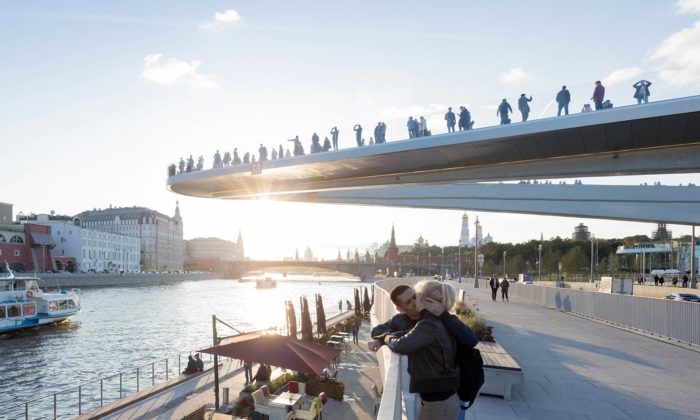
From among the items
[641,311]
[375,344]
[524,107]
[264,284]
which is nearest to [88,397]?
[375,344]

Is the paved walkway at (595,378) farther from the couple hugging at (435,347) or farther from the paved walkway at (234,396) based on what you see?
the paved walkway at (234,396)

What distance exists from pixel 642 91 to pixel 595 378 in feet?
56.6

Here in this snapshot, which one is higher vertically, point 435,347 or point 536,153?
point 536,153

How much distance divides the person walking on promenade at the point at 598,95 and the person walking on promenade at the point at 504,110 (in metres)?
4.00

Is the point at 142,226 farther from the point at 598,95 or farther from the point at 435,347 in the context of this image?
the point at 435,347

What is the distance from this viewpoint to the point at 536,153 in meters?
26.1

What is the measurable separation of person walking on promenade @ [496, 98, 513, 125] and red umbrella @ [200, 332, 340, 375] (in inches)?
734

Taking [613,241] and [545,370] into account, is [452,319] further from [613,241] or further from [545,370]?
[613,241]

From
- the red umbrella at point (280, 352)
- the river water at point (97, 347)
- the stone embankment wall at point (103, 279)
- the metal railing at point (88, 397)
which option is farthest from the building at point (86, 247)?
the red umbrella at point (280, 352)

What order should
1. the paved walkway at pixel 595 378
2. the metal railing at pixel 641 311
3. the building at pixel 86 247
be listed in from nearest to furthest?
the paved walkway at pixel 595 378 → the metal railing at pixel 641 311 → the building at pixel 86 247

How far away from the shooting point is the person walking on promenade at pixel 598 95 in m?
21.6

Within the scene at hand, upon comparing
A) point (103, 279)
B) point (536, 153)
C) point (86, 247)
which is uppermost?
point (536, 153)

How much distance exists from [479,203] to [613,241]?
75.2 meters

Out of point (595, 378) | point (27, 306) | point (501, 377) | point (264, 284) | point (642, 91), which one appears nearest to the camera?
point (501, 377)
